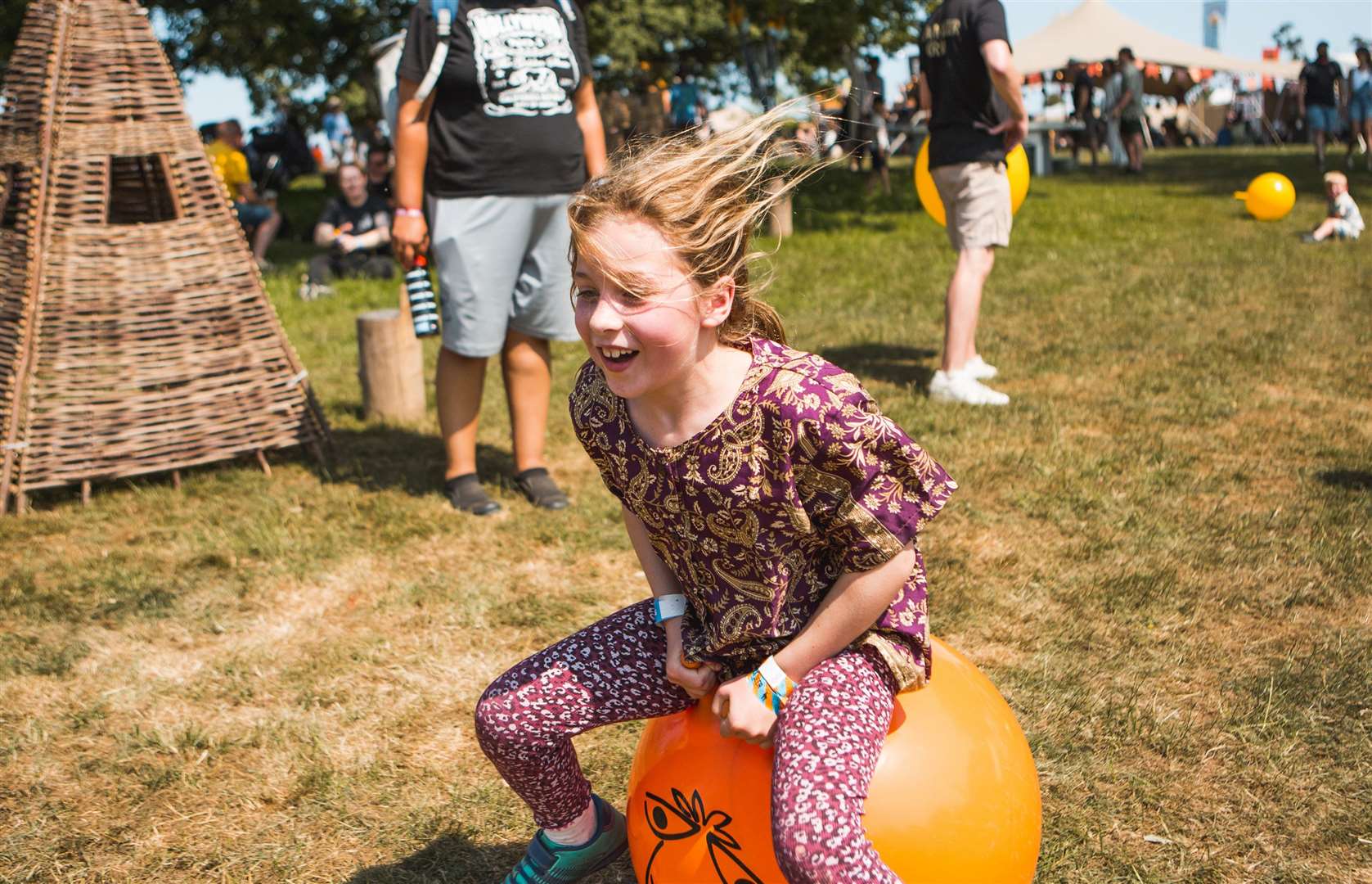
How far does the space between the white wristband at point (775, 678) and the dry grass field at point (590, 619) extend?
98cm

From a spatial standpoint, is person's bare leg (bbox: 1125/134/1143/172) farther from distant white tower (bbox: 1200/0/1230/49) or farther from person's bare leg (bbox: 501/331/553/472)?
distant white tower (bbox: 1200/0/1230/49)

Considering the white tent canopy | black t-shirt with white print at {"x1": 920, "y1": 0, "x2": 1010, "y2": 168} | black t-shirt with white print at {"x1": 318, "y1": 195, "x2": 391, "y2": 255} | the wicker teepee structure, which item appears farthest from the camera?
the white tent canopy

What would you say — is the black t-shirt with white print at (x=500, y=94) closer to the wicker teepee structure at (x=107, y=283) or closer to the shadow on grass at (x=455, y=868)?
the wicker teepee structure at (x=107, y=283)

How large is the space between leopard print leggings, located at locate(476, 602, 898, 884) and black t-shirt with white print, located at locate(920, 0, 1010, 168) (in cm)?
441

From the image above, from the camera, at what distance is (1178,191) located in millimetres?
16266

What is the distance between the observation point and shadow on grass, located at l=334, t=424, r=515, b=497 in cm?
566

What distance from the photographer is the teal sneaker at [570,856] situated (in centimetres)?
262

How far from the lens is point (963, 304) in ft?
20.6

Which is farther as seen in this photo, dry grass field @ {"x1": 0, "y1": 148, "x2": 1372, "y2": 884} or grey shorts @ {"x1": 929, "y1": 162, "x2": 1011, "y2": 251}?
grey shorts @ {"x1": 929, "y1": 162, "x2": 1011, "y2": 251}

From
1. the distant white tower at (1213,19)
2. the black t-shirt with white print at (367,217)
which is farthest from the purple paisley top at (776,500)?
the distant white tower at (1213,19)

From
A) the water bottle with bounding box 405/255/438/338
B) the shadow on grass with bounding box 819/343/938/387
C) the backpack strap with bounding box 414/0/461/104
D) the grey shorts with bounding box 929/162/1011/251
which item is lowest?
the shadow on grass with bounding box 819/343/938/387

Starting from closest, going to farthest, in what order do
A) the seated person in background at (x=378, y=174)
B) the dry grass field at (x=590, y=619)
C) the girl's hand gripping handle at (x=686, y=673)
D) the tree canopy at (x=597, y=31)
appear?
1. the girl's hand gripping handle at (x=686, y=673)
2. the dry grass field at (x=590, y=619)
3. the seated person in background at (x=378, y=174)
4. the tree canopy at (x=597, y=31)

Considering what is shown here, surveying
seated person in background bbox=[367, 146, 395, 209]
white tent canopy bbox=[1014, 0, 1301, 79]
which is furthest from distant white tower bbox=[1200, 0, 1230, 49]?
seated person in background bbox=[367, 146, 395, 209]

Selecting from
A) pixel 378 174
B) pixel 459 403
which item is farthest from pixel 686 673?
pixel 378 174
